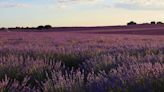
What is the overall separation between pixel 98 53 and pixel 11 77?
3147 mm

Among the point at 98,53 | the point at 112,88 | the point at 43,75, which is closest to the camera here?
the point at 112,88

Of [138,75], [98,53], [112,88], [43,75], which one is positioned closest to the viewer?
[112,88]

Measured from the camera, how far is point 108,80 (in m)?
4.68

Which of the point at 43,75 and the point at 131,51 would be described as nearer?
the point at 43,75

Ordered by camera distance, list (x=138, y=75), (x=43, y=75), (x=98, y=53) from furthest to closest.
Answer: (x=98, y=53), (x=43, y=75), (x=138, y=75)

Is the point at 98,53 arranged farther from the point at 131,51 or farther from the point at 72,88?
the point at 72,88

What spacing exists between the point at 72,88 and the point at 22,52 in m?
5.56

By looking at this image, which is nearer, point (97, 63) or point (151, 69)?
point (151, 69)

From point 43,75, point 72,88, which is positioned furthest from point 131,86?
point 43,75

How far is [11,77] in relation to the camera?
679 centimetres

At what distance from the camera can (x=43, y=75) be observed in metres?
6.77

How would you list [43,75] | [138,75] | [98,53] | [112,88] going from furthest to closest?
1. [98,53]
2. [43,75]
3. [138,75]
4. [112,88]

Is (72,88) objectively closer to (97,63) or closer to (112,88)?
(112,88)

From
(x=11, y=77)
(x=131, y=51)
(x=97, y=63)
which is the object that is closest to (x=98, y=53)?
(x=131, y=51)
